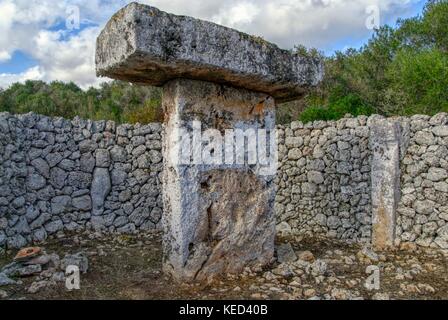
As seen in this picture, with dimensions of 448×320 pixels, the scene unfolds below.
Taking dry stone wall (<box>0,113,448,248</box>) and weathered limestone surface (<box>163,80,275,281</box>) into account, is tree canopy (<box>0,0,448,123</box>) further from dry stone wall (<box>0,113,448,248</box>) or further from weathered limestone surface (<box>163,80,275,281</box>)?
weathered limestone surface (<box>163,80,275,281</box>)

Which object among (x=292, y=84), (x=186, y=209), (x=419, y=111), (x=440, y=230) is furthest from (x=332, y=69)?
(x=186, y=209)

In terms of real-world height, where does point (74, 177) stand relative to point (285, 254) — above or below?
above

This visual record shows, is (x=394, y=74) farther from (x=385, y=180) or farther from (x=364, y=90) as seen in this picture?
(x=385, y=180)

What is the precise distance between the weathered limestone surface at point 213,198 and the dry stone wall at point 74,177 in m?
3.15

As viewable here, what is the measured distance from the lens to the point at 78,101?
18891mm

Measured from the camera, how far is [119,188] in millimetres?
7668

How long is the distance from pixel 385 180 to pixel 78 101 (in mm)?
15377

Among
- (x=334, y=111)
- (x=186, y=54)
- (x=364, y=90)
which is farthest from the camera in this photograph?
(x=364, y=90)

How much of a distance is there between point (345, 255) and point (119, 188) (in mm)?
4062

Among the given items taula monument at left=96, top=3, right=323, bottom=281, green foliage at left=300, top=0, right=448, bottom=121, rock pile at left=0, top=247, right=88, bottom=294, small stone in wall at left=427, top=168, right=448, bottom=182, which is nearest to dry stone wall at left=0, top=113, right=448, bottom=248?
small stone in wall at left=427, top=168, right=448, bottom=182

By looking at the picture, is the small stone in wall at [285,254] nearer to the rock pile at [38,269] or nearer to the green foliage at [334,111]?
the rock pile at [38,269]

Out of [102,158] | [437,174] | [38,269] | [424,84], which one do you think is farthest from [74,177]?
[424,84]

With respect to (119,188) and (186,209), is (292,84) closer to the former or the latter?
(186,209)

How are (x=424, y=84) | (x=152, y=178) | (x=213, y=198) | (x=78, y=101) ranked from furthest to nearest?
1. (x=78, y=101)
2. (x=424, y=84)
3. (x=152, y=178)
4. (x=213, y=198)
